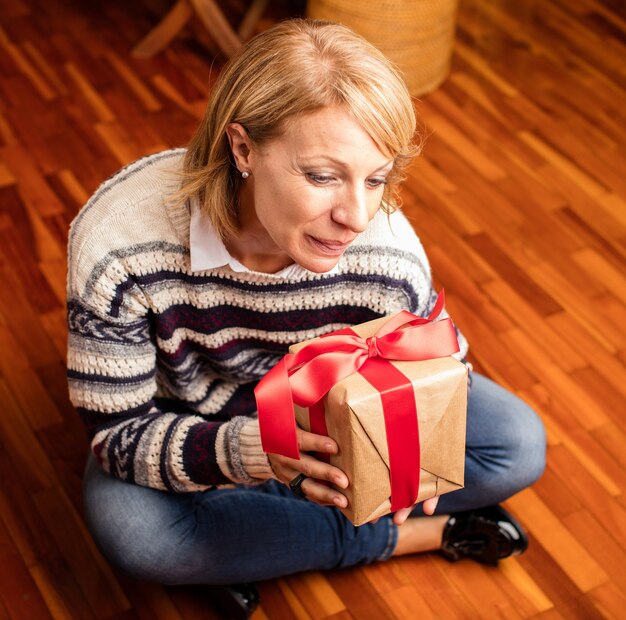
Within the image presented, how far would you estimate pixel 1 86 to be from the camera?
2668mm

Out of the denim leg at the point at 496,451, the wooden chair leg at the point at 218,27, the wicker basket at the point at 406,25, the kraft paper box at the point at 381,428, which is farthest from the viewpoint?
the wooden chair leg at the point at 218,27

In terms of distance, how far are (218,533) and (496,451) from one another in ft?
1.57

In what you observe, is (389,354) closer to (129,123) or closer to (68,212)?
(68,212)

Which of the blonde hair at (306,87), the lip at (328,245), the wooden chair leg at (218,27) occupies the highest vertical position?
the blonde hair at (306,87)

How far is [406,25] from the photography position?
258 cm

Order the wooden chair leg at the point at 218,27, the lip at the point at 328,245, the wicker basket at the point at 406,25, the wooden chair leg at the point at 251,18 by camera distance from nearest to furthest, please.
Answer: the lip at the point at 328,245 → the wicker basket at the point at 406,25 → the wooden chair leg at the point at 218,27 → the wooden chair leg at the point at 251,18

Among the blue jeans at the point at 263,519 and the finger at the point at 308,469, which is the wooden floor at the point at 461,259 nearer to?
the blue jeans at the point at 263,519

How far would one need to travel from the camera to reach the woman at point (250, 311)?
112cm

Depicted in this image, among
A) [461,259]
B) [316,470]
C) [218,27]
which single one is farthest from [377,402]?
[218,27]

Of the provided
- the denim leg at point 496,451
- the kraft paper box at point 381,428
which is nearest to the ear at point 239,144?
the kraft paper box at point 381,428

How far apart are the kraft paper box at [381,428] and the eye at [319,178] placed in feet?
0.63

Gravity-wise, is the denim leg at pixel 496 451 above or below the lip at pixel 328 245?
below

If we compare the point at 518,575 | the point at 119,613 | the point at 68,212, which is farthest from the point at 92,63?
the point at 518,575

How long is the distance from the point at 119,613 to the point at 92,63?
1.80 meters
